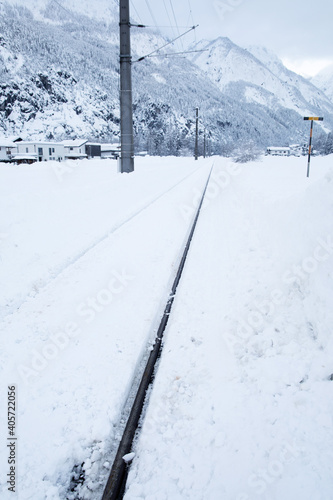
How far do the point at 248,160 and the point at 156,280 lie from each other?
125ft

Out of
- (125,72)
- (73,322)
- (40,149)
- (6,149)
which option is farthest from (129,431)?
(40,149)

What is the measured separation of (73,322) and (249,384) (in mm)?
2246

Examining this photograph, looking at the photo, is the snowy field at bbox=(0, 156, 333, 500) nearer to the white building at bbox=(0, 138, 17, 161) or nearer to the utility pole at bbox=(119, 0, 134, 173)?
the utility pole at bbox=(119, 0, 134, 173)

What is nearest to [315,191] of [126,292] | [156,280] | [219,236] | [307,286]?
[219,236]

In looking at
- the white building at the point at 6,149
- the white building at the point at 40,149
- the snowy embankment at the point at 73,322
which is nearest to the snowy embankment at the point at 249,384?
the snowy embankment at the point at 73,322

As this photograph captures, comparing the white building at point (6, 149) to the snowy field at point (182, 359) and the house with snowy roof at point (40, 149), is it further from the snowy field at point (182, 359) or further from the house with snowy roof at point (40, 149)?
the snowy field at point (182, 359)

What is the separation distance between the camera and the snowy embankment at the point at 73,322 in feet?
7.11

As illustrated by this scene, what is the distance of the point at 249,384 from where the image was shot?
8.94 feet

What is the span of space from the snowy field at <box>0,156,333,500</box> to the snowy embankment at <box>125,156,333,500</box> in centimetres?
1

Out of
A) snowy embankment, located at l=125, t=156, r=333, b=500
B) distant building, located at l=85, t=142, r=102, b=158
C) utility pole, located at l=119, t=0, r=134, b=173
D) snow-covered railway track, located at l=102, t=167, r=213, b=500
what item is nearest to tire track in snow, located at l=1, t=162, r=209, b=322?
snow-covered railway track, located at l=102, t=167, r=213, b=500

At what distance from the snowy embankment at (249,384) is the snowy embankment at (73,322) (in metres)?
0.38

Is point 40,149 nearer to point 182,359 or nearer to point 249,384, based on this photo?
point 182,359

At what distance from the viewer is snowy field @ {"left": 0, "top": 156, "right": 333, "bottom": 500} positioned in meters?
1.99

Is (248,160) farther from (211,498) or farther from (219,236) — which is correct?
(211,498)
